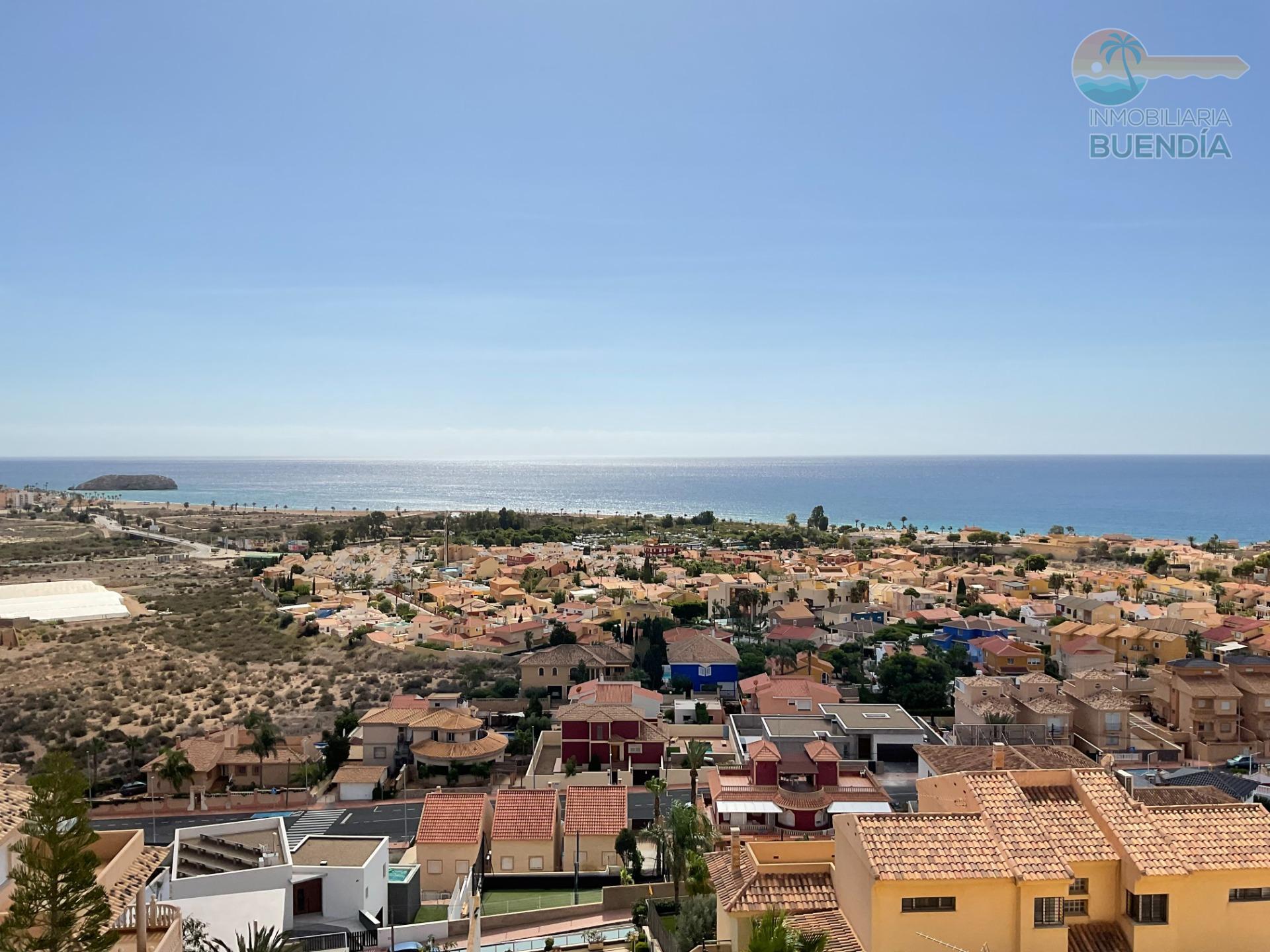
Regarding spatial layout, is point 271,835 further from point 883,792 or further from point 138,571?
point 138,571

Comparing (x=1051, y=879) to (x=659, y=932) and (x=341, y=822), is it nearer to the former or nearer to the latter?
(x=659, y=932)

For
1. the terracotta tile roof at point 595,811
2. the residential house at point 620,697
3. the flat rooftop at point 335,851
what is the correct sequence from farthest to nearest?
the residential house at point 620,697, the terracotta tile roof at point 595,811, the flat rooftop at point 335,851

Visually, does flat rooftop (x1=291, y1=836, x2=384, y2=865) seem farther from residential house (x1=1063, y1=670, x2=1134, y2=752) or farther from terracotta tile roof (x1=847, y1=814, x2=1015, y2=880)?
residential house (x1=1063, y1=670, x2=1134, y2=752)

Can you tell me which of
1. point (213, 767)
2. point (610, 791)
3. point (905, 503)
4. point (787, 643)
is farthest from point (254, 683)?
point (905, 503)

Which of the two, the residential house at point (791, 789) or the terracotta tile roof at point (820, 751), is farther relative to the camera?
the terracotta tile roof at point (820, 751)

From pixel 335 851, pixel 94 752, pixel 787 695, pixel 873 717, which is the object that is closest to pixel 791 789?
pixel 873 717

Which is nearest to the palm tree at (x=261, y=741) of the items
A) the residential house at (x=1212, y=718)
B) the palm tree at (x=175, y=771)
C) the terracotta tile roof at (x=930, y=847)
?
the palm tree at (x=175, y=771)

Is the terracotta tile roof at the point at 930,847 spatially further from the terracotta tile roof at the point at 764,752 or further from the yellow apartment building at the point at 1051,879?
the terracotta tile roof at the point at 764,752
